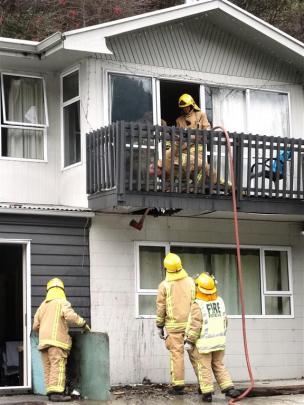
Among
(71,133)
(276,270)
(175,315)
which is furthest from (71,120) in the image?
(276,270)

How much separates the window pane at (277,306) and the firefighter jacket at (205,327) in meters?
3.49

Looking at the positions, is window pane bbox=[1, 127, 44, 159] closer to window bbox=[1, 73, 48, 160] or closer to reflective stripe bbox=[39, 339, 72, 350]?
window bbox=[1, 73, 48, 160]

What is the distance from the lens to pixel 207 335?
37.6 feet

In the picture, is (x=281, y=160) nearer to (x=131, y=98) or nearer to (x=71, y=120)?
(x=131, y=98)

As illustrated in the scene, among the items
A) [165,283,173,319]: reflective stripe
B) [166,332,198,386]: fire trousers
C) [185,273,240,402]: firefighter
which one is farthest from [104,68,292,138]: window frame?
[166,332,198,386]: fire trousers

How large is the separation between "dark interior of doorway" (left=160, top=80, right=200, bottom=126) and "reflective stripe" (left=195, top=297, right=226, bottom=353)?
4730 mm

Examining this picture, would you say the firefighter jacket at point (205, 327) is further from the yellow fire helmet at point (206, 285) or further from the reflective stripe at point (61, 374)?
the reflective stripe at point (61, 374)

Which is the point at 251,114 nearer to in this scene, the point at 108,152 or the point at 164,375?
the point at 108,152

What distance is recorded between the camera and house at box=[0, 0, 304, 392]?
13086 mm

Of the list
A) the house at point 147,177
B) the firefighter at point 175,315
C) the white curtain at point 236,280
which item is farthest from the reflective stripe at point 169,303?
the white curtain at point 236,280

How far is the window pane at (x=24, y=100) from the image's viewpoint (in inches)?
555

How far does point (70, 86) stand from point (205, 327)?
202 inches

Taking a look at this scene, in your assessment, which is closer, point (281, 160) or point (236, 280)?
point (281, 160)

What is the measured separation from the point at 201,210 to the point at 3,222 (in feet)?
10.2
